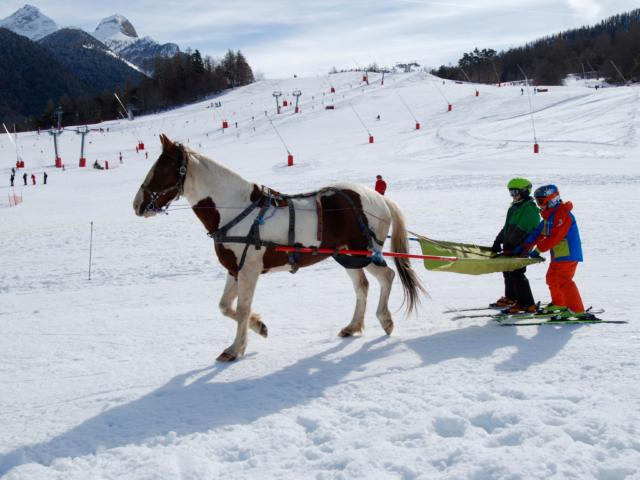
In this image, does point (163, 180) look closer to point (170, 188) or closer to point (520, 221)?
point (170, 188)

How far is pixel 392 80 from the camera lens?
81438 mm

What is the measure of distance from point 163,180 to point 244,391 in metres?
2.39

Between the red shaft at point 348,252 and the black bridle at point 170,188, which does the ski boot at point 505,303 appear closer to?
the red shaft at point 348,252

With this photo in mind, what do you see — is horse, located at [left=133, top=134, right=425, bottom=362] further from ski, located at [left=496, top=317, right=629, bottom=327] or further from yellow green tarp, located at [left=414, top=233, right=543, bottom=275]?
ski, located at [left=496, top=317, right=629, bottom=327]

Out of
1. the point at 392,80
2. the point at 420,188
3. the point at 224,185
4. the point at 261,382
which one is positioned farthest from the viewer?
the point at 392,80

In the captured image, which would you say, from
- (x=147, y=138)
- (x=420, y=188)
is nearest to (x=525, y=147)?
(x=420, y=188)

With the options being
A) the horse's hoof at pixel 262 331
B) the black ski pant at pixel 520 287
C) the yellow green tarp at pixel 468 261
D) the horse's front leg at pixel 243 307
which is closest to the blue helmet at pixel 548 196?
the yellow green tarp at pixel 468 261

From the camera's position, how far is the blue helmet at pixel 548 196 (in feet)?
20.7

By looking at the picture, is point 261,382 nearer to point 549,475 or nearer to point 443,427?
point 443,427

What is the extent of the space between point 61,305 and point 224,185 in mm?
4831

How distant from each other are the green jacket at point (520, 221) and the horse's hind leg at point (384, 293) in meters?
1.50

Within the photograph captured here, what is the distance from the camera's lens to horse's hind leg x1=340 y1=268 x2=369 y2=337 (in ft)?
21.9

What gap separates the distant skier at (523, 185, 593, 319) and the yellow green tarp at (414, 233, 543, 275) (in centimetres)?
22

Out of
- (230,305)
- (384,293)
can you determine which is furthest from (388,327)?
(230,305)
